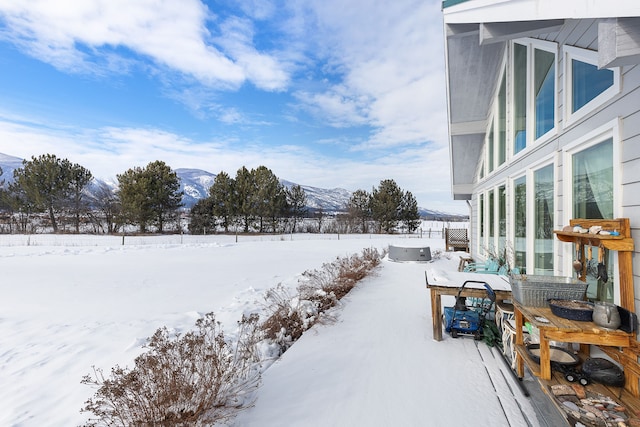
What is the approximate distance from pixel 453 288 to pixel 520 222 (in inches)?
86.1

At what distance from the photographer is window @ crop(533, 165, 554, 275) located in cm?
338

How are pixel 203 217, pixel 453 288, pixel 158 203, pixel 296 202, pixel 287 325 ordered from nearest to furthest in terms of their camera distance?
pixel 453 288 < pixel 287 325 < pixel 158 203 < pixel 203 217 < pixel 296 202

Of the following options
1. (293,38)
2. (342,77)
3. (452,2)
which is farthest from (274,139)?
(452,2)

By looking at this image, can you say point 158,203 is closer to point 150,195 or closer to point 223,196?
point 150,195

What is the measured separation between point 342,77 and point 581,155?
1030 centimetres

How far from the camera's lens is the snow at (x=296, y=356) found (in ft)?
7.18

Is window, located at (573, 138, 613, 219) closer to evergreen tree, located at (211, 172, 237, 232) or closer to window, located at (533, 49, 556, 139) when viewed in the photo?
window, located at (533, 49, 556, 139)

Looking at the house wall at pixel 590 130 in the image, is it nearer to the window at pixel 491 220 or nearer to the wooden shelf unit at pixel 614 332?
the wooden shelf unit at pixel 614 332

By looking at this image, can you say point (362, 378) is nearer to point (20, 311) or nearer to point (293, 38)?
point (20, 311)

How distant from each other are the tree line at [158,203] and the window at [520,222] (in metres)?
22.7

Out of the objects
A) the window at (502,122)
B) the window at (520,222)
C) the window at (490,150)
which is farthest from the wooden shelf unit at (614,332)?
the window at (490,150)

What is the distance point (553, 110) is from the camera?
3344 mm

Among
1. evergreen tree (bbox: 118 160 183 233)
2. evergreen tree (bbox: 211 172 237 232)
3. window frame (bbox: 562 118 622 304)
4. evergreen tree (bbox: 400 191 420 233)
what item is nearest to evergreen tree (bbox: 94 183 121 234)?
evergreen tree (bbox: 118 160 183 233)

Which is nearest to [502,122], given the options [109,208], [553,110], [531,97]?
[531,97]
